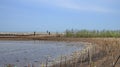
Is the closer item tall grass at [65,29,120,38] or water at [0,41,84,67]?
water at [0,41,84,67]

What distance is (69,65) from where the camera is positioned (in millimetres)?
14461

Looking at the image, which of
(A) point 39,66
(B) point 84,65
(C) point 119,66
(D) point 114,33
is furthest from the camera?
(D) point 114,33

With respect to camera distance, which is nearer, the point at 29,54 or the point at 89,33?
the point at 29,54

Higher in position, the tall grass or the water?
the tall grass

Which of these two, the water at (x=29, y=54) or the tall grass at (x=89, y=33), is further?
the tall grass at (x=89, y=33)

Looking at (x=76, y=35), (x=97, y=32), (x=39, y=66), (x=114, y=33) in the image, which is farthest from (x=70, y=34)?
(x=39, y=66)

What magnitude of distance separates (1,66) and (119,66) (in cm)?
725

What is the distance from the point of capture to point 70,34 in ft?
190

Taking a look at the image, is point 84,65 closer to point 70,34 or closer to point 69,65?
point 69,65

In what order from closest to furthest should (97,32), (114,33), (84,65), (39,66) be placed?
(84,65) → (39,66) → (114,33) → (97,32)

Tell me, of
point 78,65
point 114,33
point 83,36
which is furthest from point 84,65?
point 83,36

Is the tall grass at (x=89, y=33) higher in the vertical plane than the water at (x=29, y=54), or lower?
higher

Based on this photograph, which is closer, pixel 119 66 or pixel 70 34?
pixel 119 66

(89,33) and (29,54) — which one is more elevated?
(89,33)
